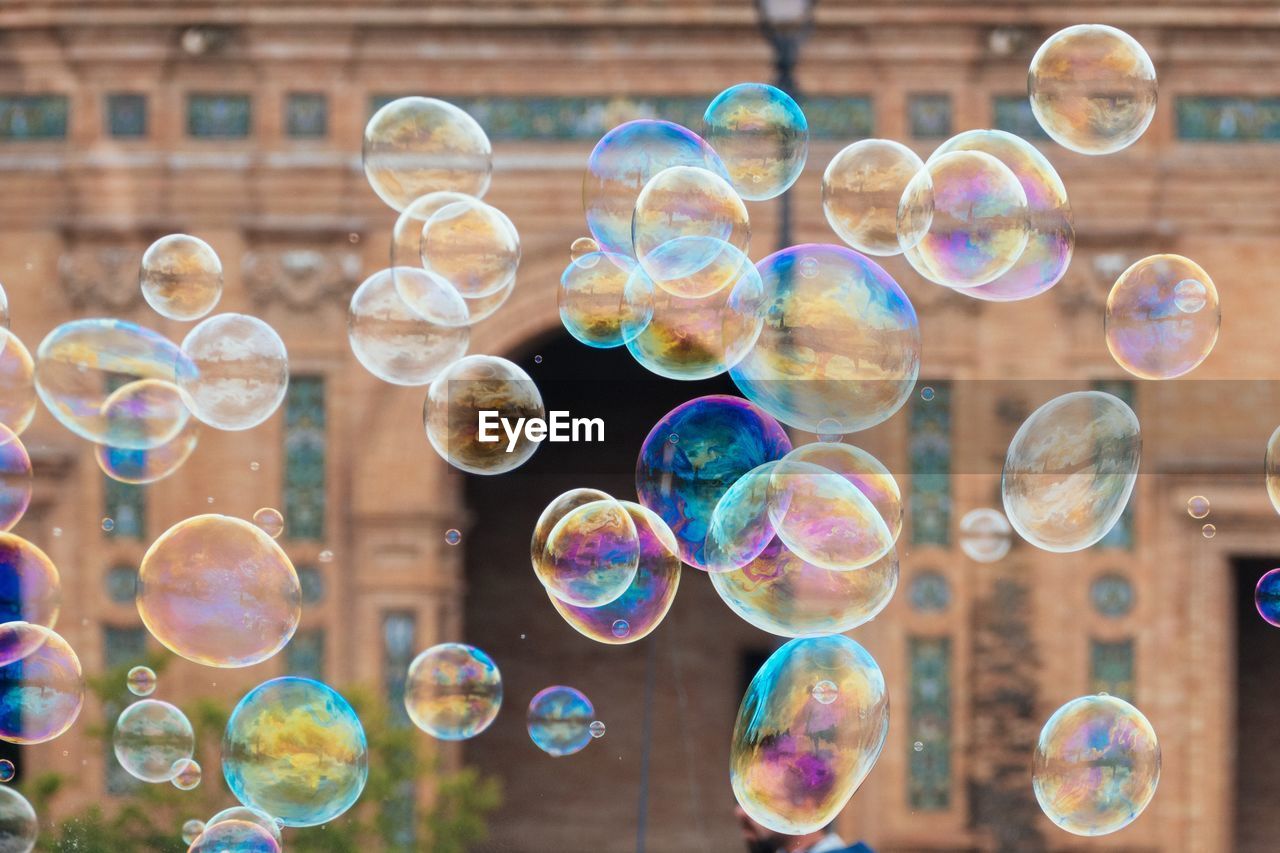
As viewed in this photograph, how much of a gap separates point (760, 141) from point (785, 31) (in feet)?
7.75

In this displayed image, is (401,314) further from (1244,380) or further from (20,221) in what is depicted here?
(1244,380)

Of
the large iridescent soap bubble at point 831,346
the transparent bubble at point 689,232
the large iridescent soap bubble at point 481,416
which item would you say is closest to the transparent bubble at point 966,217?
the large iridescent soap bubble at point 831,346

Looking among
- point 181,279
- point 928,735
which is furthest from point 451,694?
point 928,735

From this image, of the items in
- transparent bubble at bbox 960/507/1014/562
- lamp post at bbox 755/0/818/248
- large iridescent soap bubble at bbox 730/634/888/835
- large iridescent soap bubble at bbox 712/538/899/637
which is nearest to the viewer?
large iridescent soap bubble at bbox 730/634/888/835

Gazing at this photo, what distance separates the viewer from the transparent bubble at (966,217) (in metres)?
7.04

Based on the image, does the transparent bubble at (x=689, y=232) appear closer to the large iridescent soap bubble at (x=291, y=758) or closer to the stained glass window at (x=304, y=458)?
the large iridescent soap bubble at (x=291, y=758)

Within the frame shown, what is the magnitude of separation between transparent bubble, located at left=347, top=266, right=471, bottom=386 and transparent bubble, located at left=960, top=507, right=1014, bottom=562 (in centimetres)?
344

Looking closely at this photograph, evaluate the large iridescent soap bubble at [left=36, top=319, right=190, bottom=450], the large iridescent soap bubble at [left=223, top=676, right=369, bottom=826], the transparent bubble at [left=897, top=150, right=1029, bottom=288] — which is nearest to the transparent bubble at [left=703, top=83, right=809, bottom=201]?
the transparent bubble at [left=897, top=150, right=1029, bottom=288]

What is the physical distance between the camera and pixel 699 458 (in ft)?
22.3

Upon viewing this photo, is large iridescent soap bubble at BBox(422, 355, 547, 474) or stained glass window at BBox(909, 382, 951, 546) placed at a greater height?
→ large iridescent soap bubble at BBox(422, 355, 547, 474)

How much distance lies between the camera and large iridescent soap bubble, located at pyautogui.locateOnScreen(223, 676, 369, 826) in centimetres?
678

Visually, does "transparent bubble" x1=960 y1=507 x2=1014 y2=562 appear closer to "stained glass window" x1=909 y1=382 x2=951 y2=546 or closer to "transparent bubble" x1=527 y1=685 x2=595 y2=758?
"stained glass window" x1=909 y1=382 x2=951 y2=546

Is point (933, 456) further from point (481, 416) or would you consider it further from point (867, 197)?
point (481, 416)

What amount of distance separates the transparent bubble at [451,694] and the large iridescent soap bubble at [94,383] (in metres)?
1.30
